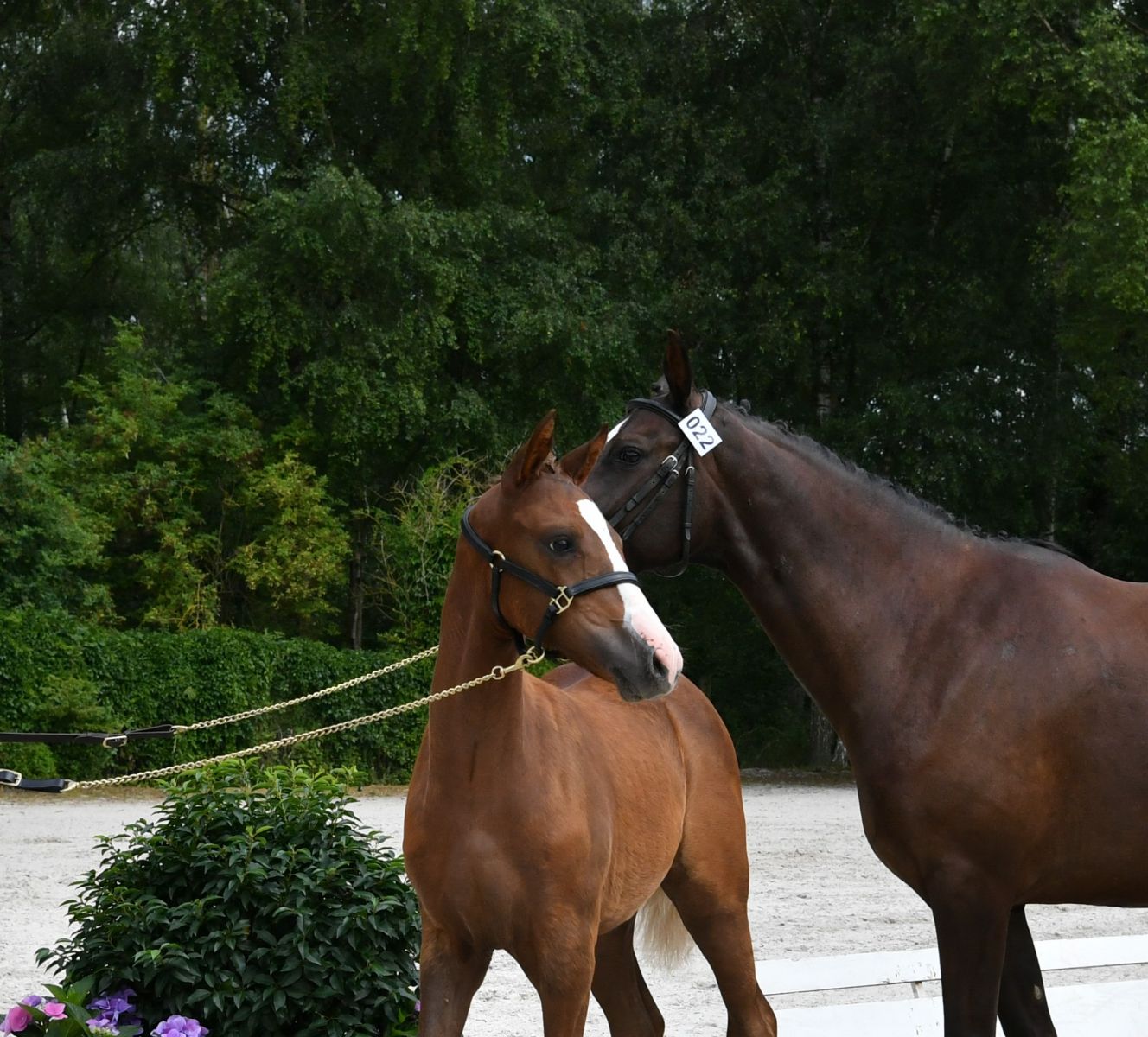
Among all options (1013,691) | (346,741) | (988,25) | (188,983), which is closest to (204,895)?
(188,983)

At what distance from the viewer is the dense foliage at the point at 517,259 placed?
2108 centimetres

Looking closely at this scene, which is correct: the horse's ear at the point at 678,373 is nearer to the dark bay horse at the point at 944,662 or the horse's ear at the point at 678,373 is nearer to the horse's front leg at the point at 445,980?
the dark bay horse at the point at 944,662

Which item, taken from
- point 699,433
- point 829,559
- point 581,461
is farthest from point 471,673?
point 829,559

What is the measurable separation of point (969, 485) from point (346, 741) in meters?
10.6

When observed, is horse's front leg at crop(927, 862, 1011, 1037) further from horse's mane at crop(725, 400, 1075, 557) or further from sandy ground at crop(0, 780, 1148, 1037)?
sandy ground at crop(0, 780, 1148, 1037)

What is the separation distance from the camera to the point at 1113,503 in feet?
79.3

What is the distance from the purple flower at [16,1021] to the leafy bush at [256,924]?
27cm

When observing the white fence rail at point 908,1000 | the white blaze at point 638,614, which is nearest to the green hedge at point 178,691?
the white fence rail at point 908,1000

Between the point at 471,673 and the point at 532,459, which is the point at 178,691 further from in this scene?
the point at 532,459

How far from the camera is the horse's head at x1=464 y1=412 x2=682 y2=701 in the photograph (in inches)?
129

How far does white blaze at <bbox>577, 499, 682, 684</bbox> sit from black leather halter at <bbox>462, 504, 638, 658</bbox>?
0.13 ft

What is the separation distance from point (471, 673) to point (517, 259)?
2077 cm

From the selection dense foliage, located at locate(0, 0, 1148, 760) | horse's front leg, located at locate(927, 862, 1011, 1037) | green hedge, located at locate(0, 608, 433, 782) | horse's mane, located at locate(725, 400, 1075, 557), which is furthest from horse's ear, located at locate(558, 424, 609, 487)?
dense foliage, located at locate(0, 0, 1148, 760)

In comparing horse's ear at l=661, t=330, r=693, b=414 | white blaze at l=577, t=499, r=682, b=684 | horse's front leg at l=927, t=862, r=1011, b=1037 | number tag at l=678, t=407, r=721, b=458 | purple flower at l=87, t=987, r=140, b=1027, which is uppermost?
horse's ear at l=661, t=330, r=693, b=414
